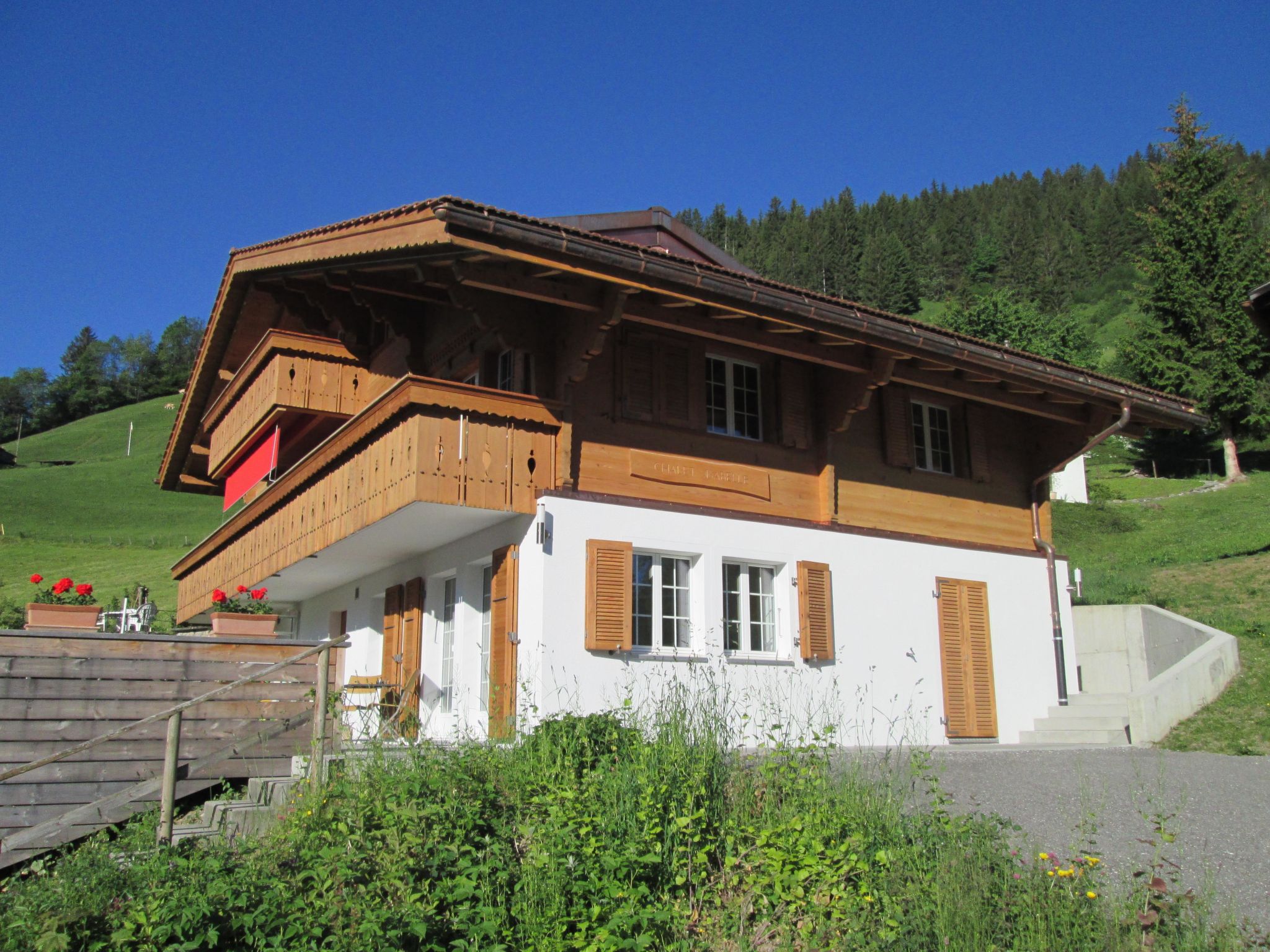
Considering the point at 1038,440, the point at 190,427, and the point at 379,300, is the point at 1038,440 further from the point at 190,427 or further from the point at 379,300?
the point at 190,427

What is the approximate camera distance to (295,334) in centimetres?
1439

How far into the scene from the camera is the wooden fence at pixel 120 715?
9133 millimetres

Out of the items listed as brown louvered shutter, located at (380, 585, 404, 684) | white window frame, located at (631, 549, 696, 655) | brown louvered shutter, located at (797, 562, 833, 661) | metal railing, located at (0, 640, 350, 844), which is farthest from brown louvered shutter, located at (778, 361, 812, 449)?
metal railing, located at (0, 640, 350, 844)

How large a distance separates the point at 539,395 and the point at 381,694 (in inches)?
190

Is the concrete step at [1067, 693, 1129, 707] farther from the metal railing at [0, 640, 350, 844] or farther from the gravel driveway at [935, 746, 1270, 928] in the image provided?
the metal railing at [0, 640, 350, 844]

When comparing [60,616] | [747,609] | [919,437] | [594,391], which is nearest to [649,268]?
[594,391]

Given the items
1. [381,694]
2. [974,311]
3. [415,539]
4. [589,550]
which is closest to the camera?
[589,550]

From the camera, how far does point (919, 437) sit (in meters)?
14.8

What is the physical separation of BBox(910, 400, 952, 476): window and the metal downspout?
5.46ft

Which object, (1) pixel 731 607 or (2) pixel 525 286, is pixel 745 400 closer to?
(1) pixel 731 607

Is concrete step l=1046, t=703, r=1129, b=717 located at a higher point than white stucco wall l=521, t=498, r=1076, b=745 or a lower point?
lower

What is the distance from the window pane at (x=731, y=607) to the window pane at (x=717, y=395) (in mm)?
1687

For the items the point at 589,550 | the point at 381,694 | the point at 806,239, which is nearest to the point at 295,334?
the point at 381,694

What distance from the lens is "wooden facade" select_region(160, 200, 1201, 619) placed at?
34.2 feet
